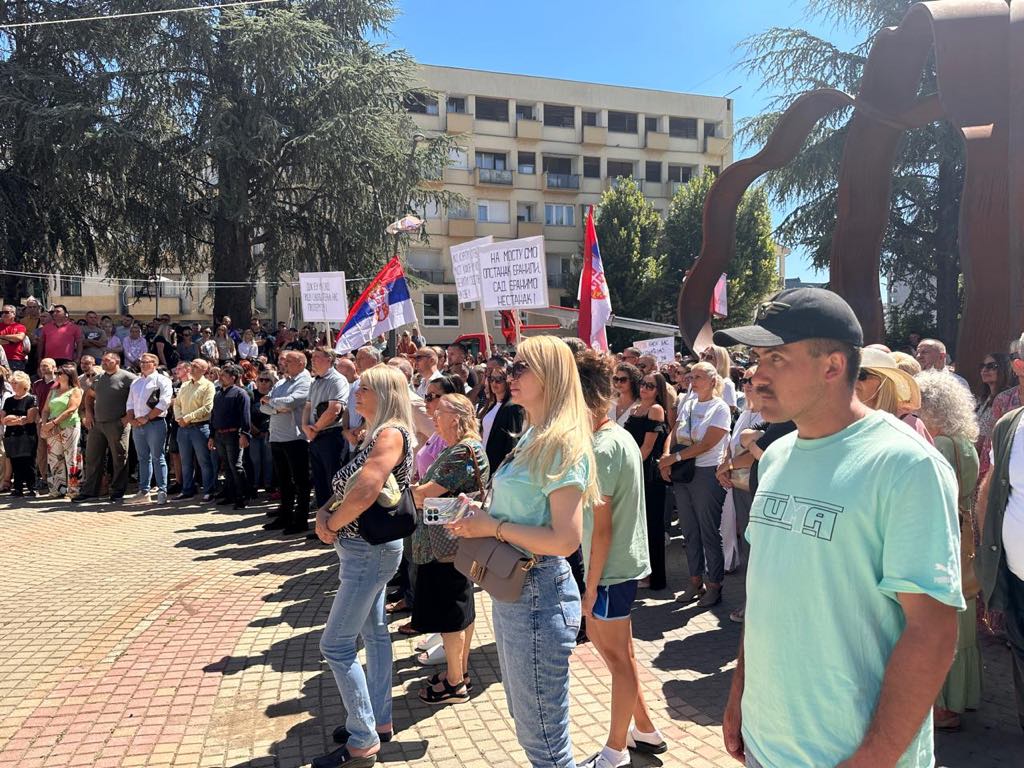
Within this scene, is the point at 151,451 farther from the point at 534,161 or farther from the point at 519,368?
the point at 534,161

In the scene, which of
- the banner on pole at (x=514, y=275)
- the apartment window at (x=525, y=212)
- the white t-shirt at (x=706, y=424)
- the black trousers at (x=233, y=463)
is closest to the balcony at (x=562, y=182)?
the apartment window at (x=525, y=212)

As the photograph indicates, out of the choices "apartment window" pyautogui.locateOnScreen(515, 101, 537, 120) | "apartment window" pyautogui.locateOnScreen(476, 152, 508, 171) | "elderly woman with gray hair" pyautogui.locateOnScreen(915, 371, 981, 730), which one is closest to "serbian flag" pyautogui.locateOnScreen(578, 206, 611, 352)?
"elderly woman with gray hair" pyautogui.locateOnScreen(915, 371, 981, 730)

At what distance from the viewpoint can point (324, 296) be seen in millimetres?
Answer: 11539

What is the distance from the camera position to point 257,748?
3609 mm

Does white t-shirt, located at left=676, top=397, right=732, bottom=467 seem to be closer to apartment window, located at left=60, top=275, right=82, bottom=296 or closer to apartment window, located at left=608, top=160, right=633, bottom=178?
apartment window, located at left=60, top=275, right=82, bottom=296

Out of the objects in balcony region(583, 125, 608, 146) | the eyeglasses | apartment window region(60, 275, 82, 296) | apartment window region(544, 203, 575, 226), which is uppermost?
balcony region(583, 125, 608, 146)

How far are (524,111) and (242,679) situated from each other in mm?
47510

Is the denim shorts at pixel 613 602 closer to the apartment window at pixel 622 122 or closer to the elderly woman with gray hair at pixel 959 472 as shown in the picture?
the elderly woman with gray hair at pixel 959 472

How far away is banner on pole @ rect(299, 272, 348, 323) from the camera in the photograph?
11.2 meters

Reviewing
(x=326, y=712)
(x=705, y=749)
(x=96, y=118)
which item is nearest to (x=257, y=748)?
(x=326, y=712)

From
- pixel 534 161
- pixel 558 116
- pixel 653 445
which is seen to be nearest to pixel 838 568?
pixel 653 445

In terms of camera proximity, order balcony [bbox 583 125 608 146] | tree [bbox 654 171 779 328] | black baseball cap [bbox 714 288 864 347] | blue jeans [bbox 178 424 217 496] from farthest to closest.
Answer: balcony [bbox 583 125 608 146]
tree [bbox 654 171 779 328]
blue jeans [bbox 178 424 217 496]
black baseball cap [bbox 714 288 864 347]

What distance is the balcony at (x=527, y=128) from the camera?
152 feet

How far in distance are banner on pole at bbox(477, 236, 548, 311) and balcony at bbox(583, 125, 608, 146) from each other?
1617 inches
